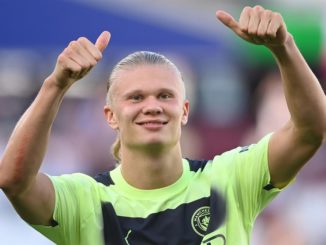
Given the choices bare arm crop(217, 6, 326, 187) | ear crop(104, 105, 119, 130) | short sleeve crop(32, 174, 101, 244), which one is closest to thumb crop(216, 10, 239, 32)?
bare arm crop(217, 6, 326, 187)

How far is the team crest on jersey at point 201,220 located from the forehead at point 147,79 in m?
0.57

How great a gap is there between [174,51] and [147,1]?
0.84 meters

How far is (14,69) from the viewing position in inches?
406

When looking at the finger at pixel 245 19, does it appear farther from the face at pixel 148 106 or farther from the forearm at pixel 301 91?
the face at pixel 148 106

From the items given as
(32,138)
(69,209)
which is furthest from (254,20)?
(69,209)

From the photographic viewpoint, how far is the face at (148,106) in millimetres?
4270

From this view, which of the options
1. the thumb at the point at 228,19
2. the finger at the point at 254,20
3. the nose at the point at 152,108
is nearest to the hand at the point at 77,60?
the nose at the point at 152,108

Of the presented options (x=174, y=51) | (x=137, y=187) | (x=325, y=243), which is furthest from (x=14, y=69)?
(x=137, y=187)

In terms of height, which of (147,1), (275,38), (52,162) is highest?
(147,1)

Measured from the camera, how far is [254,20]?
3854mm

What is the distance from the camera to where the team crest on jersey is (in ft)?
14.0

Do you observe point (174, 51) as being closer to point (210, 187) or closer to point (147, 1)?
point (147, 1)

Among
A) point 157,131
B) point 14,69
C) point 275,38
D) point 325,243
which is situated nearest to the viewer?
point 275,38

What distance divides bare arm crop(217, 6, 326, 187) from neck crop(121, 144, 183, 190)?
465 millimetres
